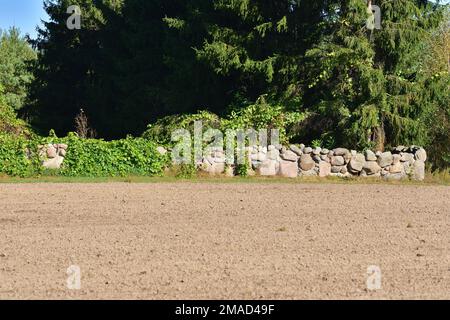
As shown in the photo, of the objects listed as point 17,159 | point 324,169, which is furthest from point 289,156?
point 17,159

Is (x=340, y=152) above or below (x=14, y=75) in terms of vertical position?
below

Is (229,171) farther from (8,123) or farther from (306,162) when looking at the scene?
(8,123)

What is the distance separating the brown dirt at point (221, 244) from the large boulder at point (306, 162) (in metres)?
4.71

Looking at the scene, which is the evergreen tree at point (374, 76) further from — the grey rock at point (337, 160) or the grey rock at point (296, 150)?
the grey rock at point (296, 150)

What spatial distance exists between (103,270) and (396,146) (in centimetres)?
1862

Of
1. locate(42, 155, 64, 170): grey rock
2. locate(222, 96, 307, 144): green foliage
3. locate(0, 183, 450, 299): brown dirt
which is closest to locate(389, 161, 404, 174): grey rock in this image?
locate(222, 96, 307, 144): green foliage

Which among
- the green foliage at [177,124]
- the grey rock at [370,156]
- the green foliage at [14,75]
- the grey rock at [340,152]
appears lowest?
the grey rock at [370,156]

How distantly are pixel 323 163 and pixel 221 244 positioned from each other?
13039mm

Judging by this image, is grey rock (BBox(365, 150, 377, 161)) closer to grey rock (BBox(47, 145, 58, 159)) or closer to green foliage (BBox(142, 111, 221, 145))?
green foliage (BBox(142, 111, 221, 145))

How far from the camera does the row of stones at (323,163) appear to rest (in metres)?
23.0

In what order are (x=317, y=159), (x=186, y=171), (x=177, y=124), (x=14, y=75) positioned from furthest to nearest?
(x=14, y=75) < (x=177, y=124) < (x=317, y=159) < (x=186, y=171)

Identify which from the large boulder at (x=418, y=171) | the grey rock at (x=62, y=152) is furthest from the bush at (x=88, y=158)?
the large boulder at (x=418, y=171)

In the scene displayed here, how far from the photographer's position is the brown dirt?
310 inches

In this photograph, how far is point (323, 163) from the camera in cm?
2317
